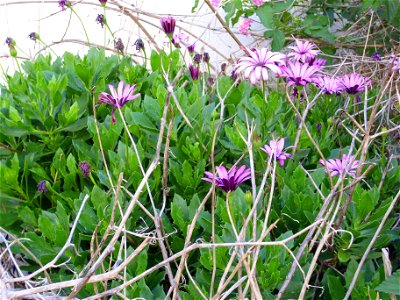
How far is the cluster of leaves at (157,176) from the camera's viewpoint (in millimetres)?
1101

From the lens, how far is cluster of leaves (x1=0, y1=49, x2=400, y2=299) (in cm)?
110

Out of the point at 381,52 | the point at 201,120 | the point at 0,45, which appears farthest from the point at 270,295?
the point at 0,45

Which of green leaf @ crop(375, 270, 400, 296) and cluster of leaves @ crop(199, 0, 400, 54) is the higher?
cluster of leaves @ crop(199, 0, 400, 54)

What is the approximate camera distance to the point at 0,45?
310cm

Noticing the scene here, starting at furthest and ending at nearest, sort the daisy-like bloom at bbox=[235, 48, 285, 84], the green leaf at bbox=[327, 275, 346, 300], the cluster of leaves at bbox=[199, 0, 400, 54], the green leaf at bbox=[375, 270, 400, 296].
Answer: the cluster of leaves at bbox=[199, 0, 400, 54] → the daisy-like bloom at bbox=[235, 48, 285, 84] → the green leaf at bbox=[327, 275, 346, 300] → the green leaf at bbox=[375, 270, 400, 296]

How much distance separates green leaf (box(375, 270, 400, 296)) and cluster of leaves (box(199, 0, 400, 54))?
5.14 ft

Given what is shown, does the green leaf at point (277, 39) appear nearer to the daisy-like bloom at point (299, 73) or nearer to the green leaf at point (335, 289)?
the daisy-like bloom at point (299, 73)

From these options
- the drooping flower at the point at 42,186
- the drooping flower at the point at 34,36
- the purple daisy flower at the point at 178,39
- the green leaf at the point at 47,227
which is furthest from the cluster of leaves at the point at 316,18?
the green leaf at the point at 47,227

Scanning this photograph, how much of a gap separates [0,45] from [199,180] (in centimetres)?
212

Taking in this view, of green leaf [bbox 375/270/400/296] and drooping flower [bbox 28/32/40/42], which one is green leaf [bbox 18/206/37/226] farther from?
drooping flower [bbox 28/32/40/42]

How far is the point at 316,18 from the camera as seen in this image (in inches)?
107

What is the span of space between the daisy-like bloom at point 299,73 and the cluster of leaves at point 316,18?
1080 mm

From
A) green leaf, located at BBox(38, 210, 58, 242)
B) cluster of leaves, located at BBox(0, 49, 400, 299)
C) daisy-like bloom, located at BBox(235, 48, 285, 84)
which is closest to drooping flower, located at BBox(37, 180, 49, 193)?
cluster of leaves, located at BBox(0, 49, 400, 299)

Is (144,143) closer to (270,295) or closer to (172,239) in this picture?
(172,239)
